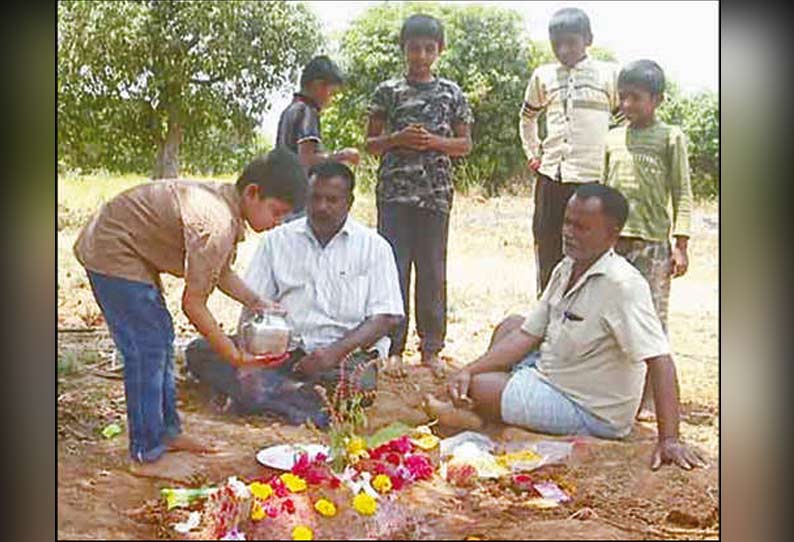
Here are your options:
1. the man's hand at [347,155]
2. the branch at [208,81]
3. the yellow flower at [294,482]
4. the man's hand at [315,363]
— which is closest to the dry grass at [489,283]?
the man's hand at [347,155]

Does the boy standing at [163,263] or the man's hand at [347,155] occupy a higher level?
the man's hand at [347,155]

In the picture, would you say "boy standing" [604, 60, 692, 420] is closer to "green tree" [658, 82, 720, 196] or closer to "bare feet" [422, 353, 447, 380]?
"green tree" [658, 82, 720, 196]

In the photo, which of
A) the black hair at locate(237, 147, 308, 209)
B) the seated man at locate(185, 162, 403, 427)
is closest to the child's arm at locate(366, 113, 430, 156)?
the seated man at locate(185, 162, 403, 427)

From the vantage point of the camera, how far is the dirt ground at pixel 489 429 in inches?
127

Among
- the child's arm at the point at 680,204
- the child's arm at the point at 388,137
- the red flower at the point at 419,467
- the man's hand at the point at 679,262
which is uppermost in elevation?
the child's arm at the point at 388,137

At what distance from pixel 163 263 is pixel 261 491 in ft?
2.18

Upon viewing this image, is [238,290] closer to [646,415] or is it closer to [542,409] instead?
[542,409]

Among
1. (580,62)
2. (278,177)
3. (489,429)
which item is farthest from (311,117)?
(489,429)

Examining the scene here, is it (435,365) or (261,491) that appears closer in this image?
(261,491)

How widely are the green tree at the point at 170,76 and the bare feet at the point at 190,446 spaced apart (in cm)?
72

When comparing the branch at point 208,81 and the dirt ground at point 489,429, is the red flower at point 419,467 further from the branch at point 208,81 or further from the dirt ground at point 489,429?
Result: the branch at point 208,81

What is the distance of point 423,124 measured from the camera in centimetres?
334

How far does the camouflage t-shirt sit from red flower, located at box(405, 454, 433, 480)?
2.24ft
